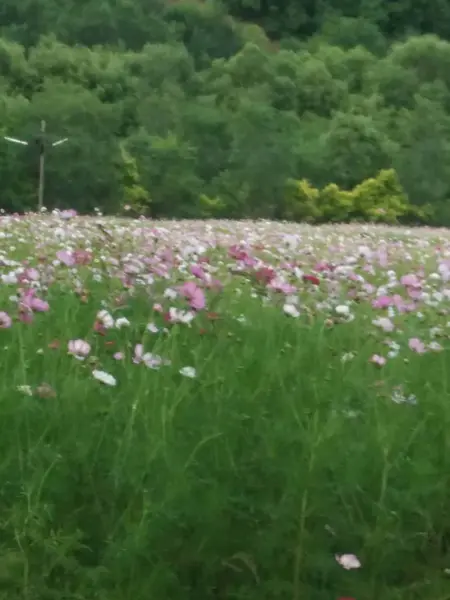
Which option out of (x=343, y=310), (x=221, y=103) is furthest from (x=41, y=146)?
(x=343, y=310)

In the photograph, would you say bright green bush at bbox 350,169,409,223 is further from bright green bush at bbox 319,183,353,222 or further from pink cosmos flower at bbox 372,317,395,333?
pink cosmos flower at bbox 372,317,395,333

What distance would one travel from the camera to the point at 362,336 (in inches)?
155

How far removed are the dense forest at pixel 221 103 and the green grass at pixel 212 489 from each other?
1059 inches

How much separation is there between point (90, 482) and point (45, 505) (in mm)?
223

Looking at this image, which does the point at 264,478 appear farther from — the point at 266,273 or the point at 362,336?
the point at 266,273

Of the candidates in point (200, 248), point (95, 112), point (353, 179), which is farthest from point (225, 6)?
point (200, 248)

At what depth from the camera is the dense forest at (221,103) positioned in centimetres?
3189

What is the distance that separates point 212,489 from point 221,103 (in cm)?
4287

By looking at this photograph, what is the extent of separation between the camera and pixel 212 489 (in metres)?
2.68

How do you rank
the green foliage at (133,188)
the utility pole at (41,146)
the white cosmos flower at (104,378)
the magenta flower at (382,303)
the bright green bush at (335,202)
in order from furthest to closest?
the bright green bush at (335,202) < the green foliage at (133,188) < the utility pole at (41,146) < the magenta flower at (382,303) < the white cosmos flower at (104,378)

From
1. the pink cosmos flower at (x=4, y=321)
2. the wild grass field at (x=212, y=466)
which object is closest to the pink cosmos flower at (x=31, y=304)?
the wild grass field at (x=212, y=466)

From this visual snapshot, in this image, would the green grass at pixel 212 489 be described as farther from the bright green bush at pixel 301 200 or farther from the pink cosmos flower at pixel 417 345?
the bright green bush at pixel 301 200

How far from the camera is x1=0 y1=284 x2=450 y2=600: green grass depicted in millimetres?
2525

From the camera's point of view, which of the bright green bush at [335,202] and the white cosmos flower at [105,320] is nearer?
the white cosmos flower at [105,320]
